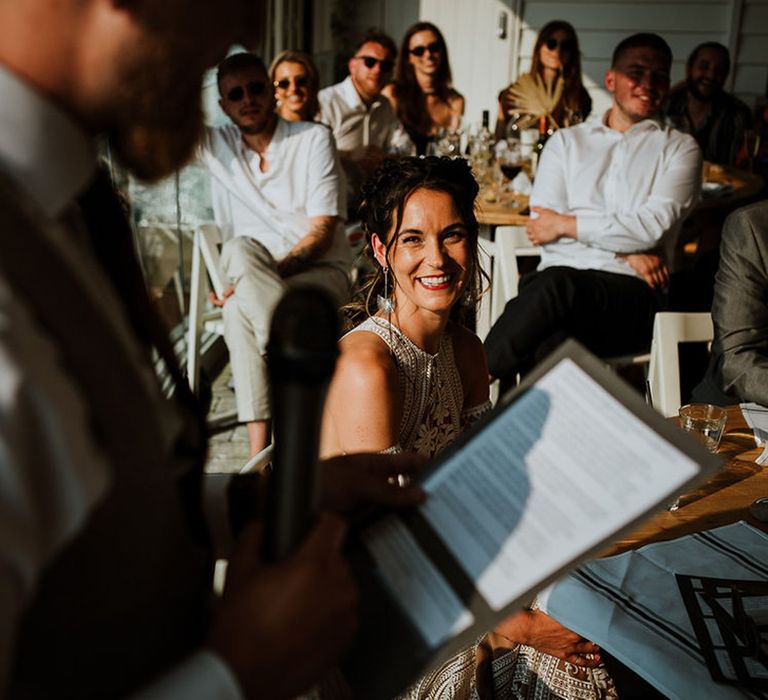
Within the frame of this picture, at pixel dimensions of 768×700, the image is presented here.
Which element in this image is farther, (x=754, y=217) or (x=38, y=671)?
(x=754, y=217)

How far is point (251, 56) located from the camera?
3.69m

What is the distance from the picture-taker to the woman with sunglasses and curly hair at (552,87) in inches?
216

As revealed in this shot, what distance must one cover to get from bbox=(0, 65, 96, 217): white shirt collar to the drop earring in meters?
1.44

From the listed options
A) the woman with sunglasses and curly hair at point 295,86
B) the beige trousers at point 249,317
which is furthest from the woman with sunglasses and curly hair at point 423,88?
the beige trousers at point 249,317

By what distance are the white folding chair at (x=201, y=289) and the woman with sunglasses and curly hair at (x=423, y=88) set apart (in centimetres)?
243

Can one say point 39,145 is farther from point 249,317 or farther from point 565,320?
point 565,320

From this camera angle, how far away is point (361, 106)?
5.31 meters

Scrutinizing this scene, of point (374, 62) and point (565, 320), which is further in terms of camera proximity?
point (374, 62)

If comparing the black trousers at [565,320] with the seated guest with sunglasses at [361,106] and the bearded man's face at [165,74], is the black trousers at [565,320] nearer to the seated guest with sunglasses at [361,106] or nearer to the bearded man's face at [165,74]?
the seated guest with sunglasses at [361,106]

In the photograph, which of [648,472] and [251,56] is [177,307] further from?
[648,472]

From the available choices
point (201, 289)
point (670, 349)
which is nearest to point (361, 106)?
point (201, 289)

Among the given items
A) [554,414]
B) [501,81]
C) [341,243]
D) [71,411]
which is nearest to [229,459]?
[341,243]

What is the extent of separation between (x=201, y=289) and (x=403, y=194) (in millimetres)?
1990

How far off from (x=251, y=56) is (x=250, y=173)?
529 millimetres
